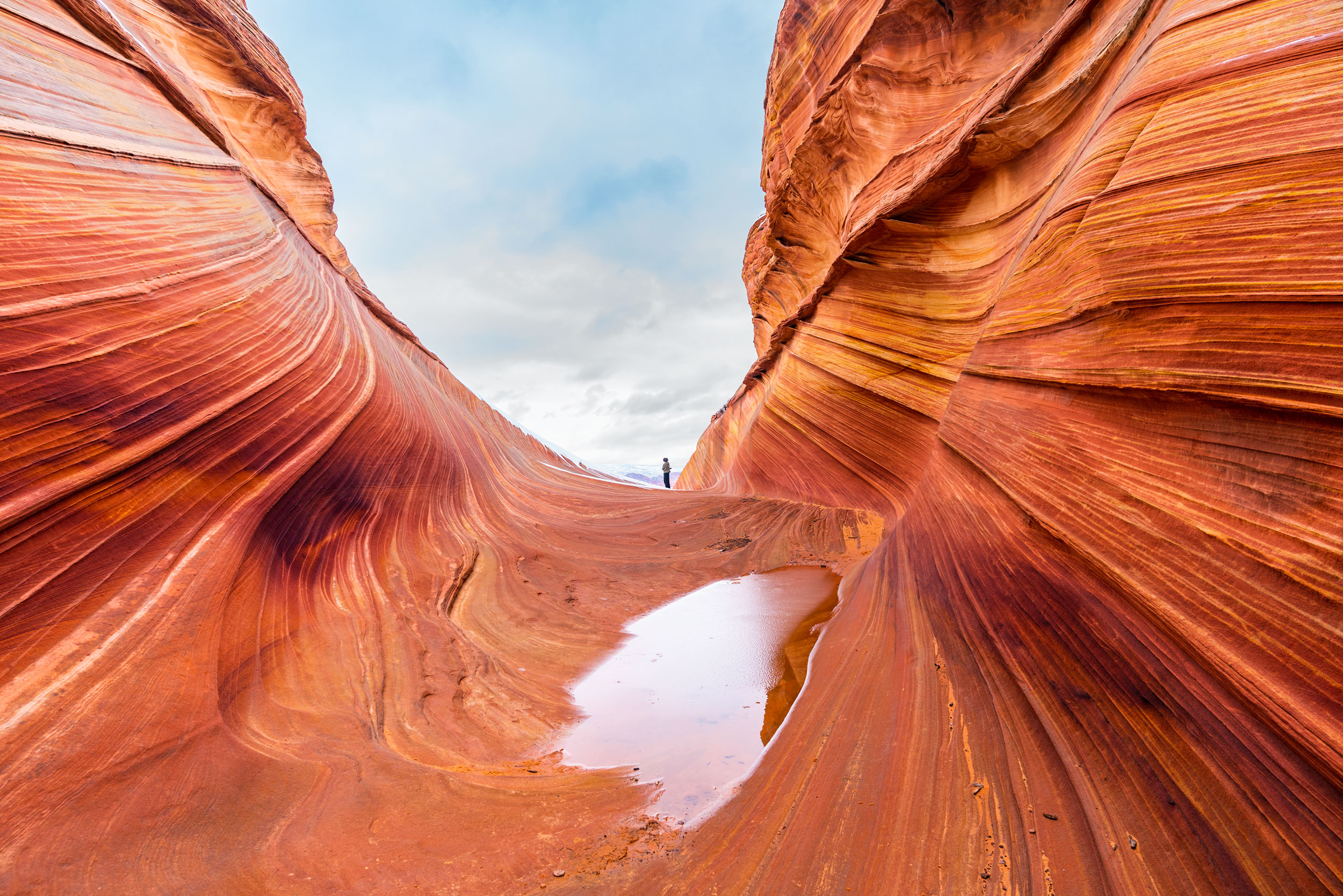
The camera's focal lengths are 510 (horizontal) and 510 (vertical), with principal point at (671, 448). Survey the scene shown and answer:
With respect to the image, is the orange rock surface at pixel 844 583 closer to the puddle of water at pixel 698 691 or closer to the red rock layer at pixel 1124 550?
the red rock layer at pixel 1124 550

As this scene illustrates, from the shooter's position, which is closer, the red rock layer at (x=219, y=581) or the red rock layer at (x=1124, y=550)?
the red rock layer at (x=1124, y=550)

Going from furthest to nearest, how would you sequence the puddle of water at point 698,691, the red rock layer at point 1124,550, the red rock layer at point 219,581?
1. the puddle of water at point 698,691
2. the red rock layer at point 219,581
3. the red rock layer at point 1124,550

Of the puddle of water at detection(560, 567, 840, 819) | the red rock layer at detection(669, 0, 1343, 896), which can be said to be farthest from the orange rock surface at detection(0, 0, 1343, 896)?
the puddle of water at detection(560, 567, 840, 819)

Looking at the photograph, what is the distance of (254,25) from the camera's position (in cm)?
853

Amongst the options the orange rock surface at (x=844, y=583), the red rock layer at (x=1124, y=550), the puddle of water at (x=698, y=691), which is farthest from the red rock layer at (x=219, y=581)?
the red rock layer at (x=1124, y=550)

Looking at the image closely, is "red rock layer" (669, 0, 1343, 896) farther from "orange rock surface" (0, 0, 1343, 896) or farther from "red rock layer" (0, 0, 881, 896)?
"red rock layer" (0, 0, 881, 896)

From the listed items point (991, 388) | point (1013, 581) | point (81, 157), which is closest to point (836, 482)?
point (991, 388)

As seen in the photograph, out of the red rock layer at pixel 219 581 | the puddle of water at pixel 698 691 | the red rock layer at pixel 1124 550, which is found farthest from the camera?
the puddle of water at pixel 698 691

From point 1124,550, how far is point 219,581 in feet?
13.9

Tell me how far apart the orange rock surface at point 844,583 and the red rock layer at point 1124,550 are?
0.01m

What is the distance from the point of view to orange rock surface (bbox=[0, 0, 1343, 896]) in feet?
5.04

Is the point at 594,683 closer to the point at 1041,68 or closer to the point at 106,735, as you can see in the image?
the point at 106,735

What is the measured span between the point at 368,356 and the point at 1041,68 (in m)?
6.72

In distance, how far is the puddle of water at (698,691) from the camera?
2.37 m
